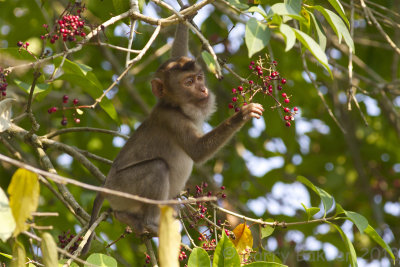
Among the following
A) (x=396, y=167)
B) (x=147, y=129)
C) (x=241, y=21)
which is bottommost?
(x=396, y=167)

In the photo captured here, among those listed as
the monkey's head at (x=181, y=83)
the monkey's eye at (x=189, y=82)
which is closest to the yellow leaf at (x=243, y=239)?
the monkey's head at (x=181, y=83)

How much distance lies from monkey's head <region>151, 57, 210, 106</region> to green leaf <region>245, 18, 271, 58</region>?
10.5 ft

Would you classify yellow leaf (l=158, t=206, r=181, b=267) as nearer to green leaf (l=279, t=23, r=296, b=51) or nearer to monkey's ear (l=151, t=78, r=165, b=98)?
green leaf (l=279, t=23, r=296, b=51)

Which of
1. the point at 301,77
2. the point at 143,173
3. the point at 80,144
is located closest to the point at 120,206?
the point at 143,173

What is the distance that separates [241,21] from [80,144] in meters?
3.41

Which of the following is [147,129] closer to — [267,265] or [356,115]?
Answer: [267,265]

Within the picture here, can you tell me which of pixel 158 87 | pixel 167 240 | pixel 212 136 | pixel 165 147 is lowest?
pixel 165 147

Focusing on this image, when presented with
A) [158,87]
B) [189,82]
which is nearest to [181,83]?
[189,82]

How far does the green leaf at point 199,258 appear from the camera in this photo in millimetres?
4199

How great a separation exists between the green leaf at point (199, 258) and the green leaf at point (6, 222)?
1.55 meters

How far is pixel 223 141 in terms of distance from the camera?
617cm

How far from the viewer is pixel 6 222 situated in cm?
309

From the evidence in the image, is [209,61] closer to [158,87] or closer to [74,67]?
[74,67]

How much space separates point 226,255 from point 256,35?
176cm
